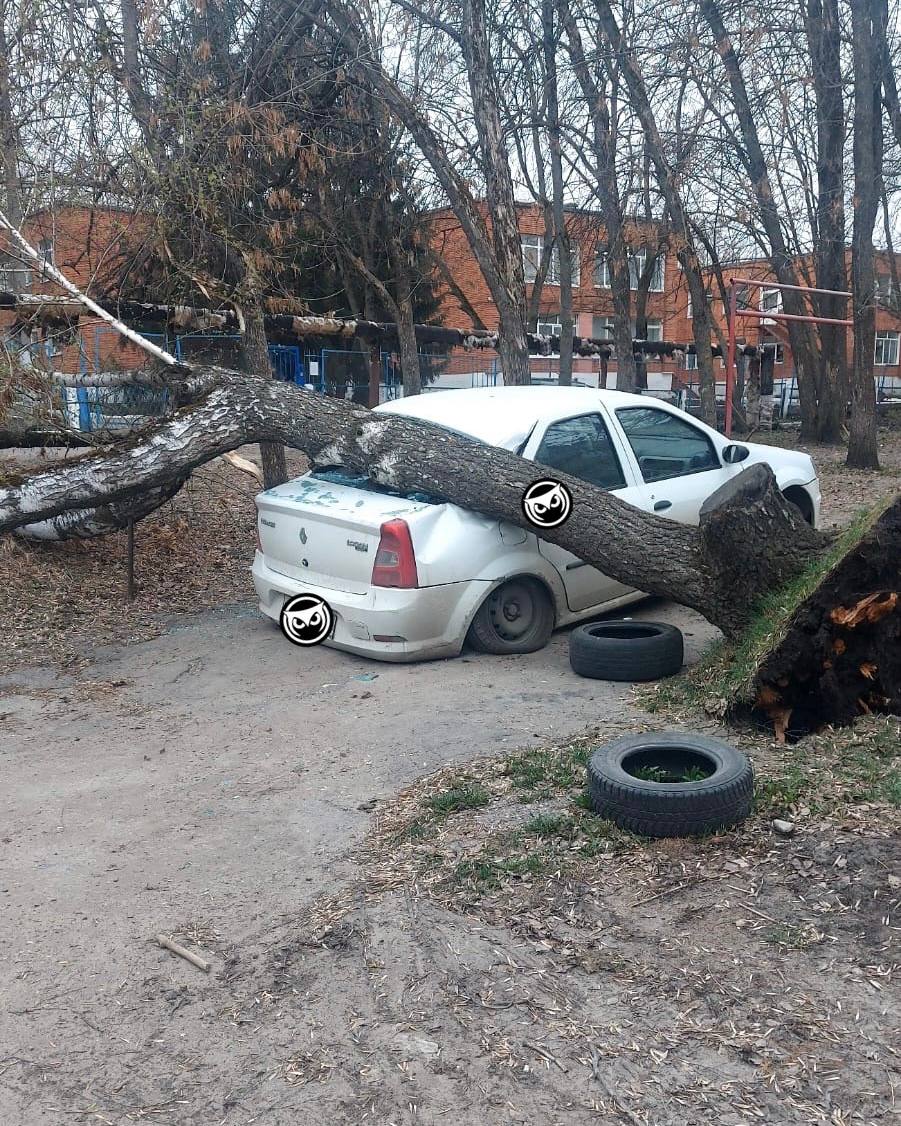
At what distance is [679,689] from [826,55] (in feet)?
44.4

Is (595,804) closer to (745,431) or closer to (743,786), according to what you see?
(743,786)

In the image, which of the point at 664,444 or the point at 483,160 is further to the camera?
the point at 483,160

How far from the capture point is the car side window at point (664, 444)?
781 centimetres

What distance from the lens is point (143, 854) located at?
430cm

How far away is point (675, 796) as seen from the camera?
3896mm

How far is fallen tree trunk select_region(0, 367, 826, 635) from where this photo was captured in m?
6.18

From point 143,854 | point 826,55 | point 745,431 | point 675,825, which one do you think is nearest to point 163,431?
point 143,854

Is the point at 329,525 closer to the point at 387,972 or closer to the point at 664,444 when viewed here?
the point at 664,444

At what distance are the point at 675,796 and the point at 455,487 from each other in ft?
10.9

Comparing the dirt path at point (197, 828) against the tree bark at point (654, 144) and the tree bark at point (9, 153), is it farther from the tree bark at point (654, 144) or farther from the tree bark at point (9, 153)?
the tree bark at point (654, 144)

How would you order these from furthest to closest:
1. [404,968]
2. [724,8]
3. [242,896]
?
[724,8] < [242,896] < [404,968]

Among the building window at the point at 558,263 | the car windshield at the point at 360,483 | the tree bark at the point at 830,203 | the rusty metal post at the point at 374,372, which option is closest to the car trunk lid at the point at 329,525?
the car windshield at the point at 360,483

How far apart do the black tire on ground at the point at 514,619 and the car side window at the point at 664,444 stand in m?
1.34
